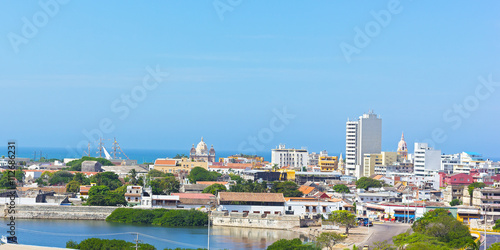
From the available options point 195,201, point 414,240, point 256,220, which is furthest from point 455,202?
point 414,240

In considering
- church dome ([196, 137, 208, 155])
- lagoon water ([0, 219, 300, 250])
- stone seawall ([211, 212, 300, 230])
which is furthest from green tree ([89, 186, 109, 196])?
church dome ([196, 137, 208, 155])

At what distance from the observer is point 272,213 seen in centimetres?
3344

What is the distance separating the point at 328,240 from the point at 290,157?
164 ft

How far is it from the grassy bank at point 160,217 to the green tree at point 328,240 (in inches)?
321

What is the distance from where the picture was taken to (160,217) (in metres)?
32.4

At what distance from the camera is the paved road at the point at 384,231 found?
26.3 meters

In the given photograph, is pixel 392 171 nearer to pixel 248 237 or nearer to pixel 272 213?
pixel 272 213

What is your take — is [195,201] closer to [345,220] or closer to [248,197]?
[248,197]

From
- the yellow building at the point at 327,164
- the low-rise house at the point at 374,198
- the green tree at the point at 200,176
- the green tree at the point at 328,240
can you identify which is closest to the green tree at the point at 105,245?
the green tree at the point at 328,240

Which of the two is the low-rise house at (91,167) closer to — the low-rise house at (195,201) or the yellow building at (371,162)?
→ the yellow building at (371,162)

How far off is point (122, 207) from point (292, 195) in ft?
30.4

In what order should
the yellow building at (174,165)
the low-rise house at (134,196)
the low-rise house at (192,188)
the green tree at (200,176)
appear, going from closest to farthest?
1. the low-rise house at (134,196)
2. the low-rise house at (192,188)
3. the green tree at (200,176)
4. the yellow building at (174,165)

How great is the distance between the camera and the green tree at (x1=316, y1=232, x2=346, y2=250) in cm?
2468

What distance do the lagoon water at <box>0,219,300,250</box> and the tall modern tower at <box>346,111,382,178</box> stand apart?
3438 cm
